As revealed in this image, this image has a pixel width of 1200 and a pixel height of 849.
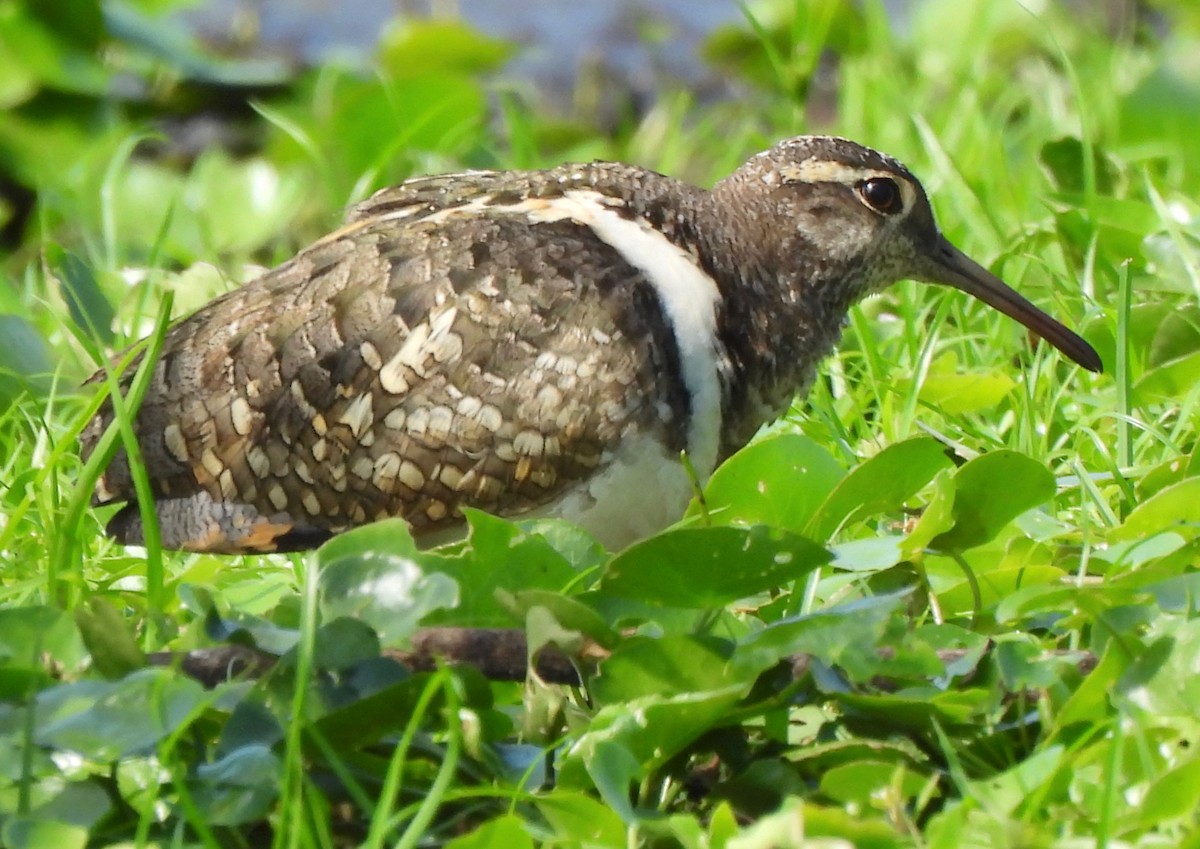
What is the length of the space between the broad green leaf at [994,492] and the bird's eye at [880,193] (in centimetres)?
90

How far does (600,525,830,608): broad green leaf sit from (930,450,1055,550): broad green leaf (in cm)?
38

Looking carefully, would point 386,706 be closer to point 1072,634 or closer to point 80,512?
point 80,512

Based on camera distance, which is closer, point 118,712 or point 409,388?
point 118,712

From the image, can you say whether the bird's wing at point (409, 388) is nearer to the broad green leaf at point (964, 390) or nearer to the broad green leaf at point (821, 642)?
the broad green leaf at point (964, 390)

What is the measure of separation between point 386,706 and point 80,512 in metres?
0.66

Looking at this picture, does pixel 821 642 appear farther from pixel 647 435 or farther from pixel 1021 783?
pixel 647 435

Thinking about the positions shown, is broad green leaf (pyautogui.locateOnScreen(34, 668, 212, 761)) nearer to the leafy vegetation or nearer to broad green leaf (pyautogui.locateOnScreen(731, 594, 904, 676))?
the leafy vegetation

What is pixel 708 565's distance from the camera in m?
2.44

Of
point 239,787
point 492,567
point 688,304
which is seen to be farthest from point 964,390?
point 239,787

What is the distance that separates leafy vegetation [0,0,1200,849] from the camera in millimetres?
2154

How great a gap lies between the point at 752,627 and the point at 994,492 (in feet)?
1.45

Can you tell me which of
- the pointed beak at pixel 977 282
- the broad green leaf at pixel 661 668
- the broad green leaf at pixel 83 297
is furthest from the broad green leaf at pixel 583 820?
the broad green leaf at pixel 83 297

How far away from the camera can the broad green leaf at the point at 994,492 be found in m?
2.69

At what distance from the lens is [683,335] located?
10.3 ft
